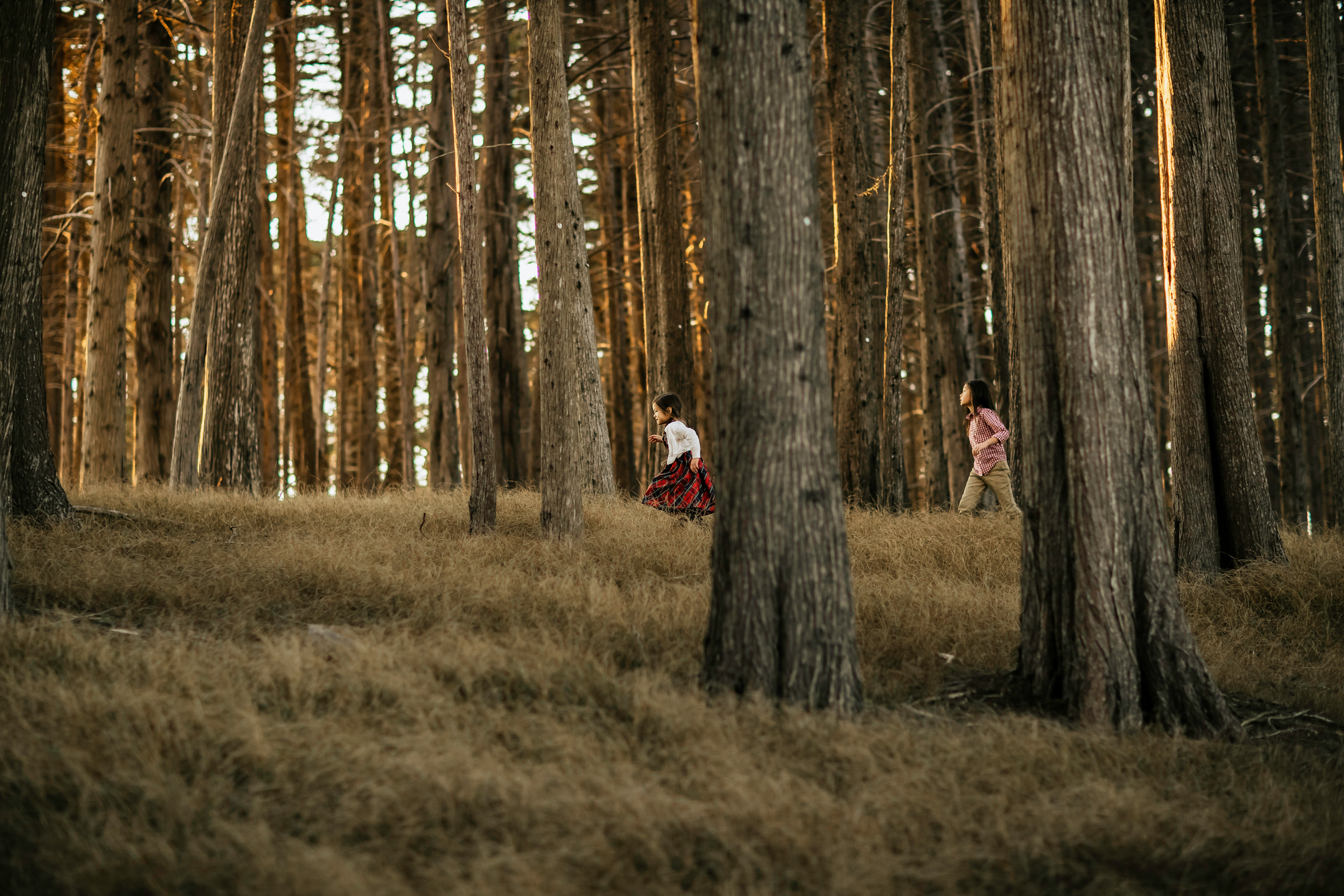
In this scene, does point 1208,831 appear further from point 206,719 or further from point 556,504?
point 556,504

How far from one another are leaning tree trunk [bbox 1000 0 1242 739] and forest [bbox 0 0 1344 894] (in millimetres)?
21

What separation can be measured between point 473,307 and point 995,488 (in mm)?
6303

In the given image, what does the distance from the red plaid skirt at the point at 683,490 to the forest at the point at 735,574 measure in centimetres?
33

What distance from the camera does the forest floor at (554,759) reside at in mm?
2850

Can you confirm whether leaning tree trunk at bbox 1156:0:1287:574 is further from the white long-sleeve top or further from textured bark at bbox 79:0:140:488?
textured bark at bbox 79:0:140:488

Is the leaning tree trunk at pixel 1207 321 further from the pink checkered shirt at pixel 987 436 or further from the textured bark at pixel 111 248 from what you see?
the textured bark at pixel 111 248

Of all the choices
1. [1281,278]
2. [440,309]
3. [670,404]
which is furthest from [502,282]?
[1281,278]

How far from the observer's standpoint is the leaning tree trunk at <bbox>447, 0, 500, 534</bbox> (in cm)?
797

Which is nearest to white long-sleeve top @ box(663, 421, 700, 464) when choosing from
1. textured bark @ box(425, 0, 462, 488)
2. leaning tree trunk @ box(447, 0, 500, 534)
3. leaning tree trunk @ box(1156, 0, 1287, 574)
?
leaning tree trunk @ box(447, 0, 500, 534)

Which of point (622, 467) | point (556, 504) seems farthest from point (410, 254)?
point (556, 504)

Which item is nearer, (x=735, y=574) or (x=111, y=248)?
(x=735, y=574)

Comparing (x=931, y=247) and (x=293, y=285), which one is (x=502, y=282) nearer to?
(x=931, y=247)

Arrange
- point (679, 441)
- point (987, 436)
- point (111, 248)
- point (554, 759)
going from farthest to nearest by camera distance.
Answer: point (111, 248) < point (987, 436) < point (679, 441) < point (554, 759)

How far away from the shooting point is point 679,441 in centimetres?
950
